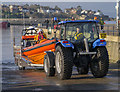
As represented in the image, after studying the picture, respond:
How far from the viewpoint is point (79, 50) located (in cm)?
1596

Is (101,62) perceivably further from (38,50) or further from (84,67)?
(38,50)

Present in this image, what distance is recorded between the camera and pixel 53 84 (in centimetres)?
1452

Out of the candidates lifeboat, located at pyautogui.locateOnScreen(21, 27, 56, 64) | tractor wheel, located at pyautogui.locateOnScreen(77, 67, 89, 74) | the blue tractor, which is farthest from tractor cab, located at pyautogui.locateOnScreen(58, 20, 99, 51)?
lifeboat, located at pyautogui.locateOnScreen(21, 27, 56, 64)

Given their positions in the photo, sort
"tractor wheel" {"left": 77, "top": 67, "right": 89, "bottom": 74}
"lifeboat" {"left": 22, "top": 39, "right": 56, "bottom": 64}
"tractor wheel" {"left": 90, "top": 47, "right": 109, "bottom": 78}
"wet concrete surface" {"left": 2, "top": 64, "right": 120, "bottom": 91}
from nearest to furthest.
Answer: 1. "wet concrete surface" {"left": 2, "top": 64, "right": 120, "bottom": 91}
2. "tractor wheel" {"left": 90, "top": 47, "right": 109, "bottom": 78}
3. "tractor wheel" {"left": 77, "top": 67, "right": 89, "bottom": 74}
4. "lifeboat" {"left": 22, "top": 39, "right": 56, "bottom": 64}

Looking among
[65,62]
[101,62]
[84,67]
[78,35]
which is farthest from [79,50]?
[84,67]

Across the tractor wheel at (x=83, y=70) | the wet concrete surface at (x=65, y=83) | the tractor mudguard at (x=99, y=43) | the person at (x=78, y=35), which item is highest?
the person at (x=78, y=35)

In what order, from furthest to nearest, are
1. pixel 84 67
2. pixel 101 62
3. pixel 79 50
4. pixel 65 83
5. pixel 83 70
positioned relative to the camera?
pixel 83 70 < pixel 84 67 < pixel 79 50 < pixel 101 62 < pixel 65 83

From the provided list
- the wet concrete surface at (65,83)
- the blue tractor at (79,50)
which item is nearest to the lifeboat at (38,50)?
the blue tractor at (79,50)

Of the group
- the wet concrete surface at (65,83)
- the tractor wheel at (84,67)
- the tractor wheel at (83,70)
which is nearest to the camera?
the wet concrete surface at (65,83)

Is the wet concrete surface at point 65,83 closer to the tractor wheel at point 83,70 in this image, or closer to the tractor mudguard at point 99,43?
the tractor wheel at point 83,70

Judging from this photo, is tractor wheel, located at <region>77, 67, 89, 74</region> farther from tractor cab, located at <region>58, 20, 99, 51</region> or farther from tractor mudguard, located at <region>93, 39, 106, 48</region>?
tractor mudguard, located at <region>93, 39, 106, 48</region>

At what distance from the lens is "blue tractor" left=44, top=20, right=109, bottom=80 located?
1562 centimetres

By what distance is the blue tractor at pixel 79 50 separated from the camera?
51.3 feet

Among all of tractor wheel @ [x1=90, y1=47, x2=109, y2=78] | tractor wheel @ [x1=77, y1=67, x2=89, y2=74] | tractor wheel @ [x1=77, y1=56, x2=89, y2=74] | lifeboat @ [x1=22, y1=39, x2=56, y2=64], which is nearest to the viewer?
tractor wheel @ [x1=90, y1=47, x2=109, y2=78]
